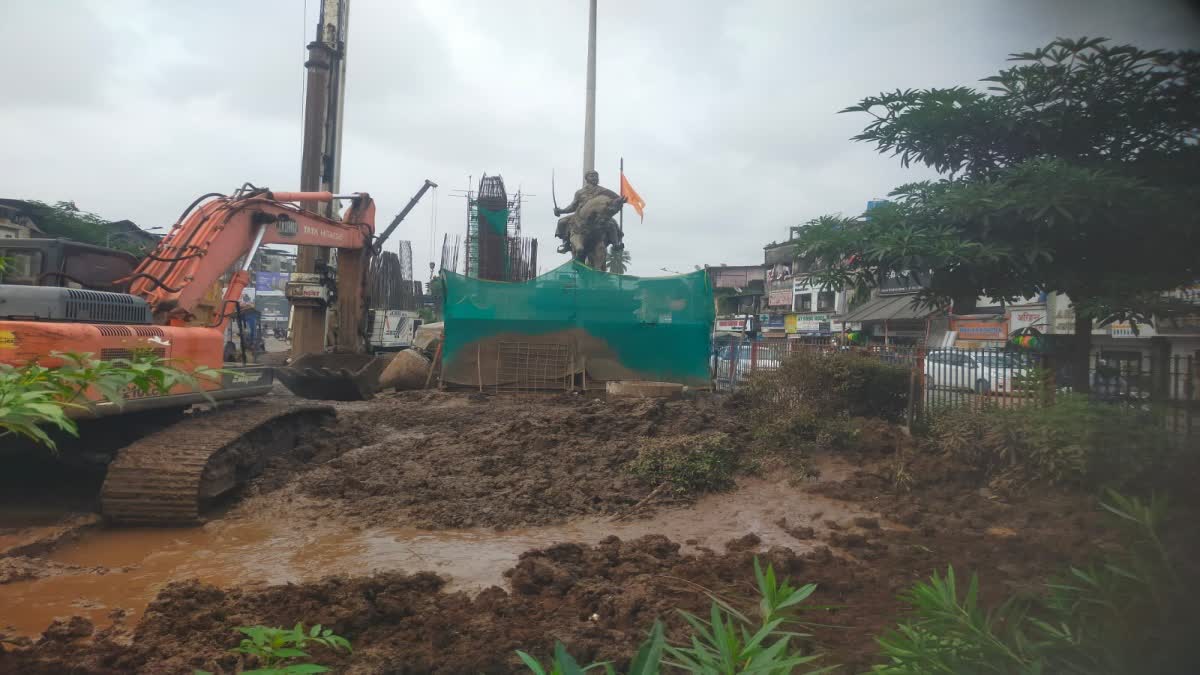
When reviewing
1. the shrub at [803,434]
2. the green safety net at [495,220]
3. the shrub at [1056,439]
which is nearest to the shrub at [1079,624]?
the shrub at [1056,439]

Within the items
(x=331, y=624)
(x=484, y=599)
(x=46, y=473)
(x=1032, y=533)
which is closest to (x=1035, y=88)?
(x=1032, y=533)

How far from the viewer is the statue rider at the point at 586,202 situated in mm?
13984

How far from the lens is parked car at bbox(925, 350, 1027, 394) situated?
7527mm

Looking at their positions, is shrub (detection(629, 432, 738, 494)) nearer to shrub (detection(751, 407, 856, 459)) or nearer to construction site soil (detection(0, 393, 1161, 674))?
construction site soil (detection(0, 393, 1161, 674))

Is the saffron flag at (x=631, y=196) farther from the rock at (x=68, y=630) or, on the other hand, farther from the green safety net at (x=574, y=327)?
the rock at (x=68, y=630)

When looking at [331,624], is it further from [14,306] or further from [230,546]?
[14,306]

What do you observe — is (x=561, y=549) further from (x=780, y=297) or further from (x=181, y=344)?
(x=780, y=297)

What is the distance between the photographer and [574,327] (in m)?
12.7

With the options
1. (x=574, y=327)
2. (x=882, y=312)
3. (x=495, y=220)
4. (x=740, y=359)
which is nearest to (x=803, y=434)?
(x=574, y=327)

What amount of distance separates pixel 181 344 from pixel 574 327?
22.6ft

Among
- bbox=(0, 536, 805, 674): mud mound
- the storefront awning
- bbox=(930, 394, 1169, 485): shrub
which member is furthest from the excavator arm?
the storefront awning

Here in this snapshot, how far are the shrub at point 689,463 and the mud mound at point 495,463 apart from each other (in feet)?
0.69

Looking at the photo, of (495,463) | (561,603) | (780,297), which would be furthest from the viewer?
(780,297)

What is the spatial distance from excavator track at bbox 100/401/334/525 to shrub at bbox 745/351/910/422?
566 centimetres
